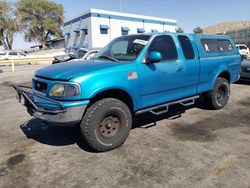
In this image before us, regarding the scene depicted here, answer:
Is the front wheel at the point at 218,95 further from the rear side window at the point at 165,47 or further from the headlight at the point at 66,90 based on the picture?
the headlight at the point at 66,90

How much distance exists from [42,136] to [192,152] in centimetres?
287

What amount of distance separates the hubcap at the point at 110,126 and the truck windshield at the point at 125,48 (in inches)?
45.0

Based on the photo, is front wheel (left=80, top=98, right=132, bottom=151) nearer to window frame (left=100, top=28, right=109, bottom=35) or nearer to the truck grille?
the truck grille

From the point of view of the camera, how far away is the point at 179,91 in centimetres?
510

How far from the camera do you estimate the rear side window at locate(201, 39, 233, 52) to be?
19.1 feet

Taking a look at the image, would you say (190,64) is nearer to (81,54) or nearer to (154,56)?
(154,56)

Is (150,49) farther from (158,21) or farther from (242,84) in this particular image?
(158,21)

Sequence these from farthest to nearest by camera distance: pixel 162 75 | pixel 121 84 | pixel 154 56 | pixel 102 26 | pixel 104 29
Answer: pixel 104 29, pixel 102 26, pixel 162 75, pixel 154 56, pixel 121 84

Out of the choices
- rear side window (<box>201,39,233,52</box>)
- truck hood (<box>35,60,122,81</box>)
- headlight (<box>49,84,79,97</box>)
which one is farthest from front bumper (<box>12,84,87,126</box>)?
rear side window (<box>201,39,233,52</box>)

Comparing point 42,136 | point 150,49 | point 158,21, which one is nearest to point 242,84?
point 150,49

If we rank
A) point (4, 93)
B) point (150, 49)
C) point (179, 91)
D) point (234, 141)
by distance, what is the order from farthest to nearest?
point (4, 93) → point (179, 91) → point (150, 49) → point (234, 141)

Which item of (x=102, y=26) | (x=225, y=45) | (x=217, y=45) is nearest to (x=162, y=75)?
(x=217, y=45)

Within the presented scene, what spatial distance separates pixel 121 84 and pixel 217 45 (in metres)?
3.40

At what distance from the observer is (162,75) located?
4.63 metres
